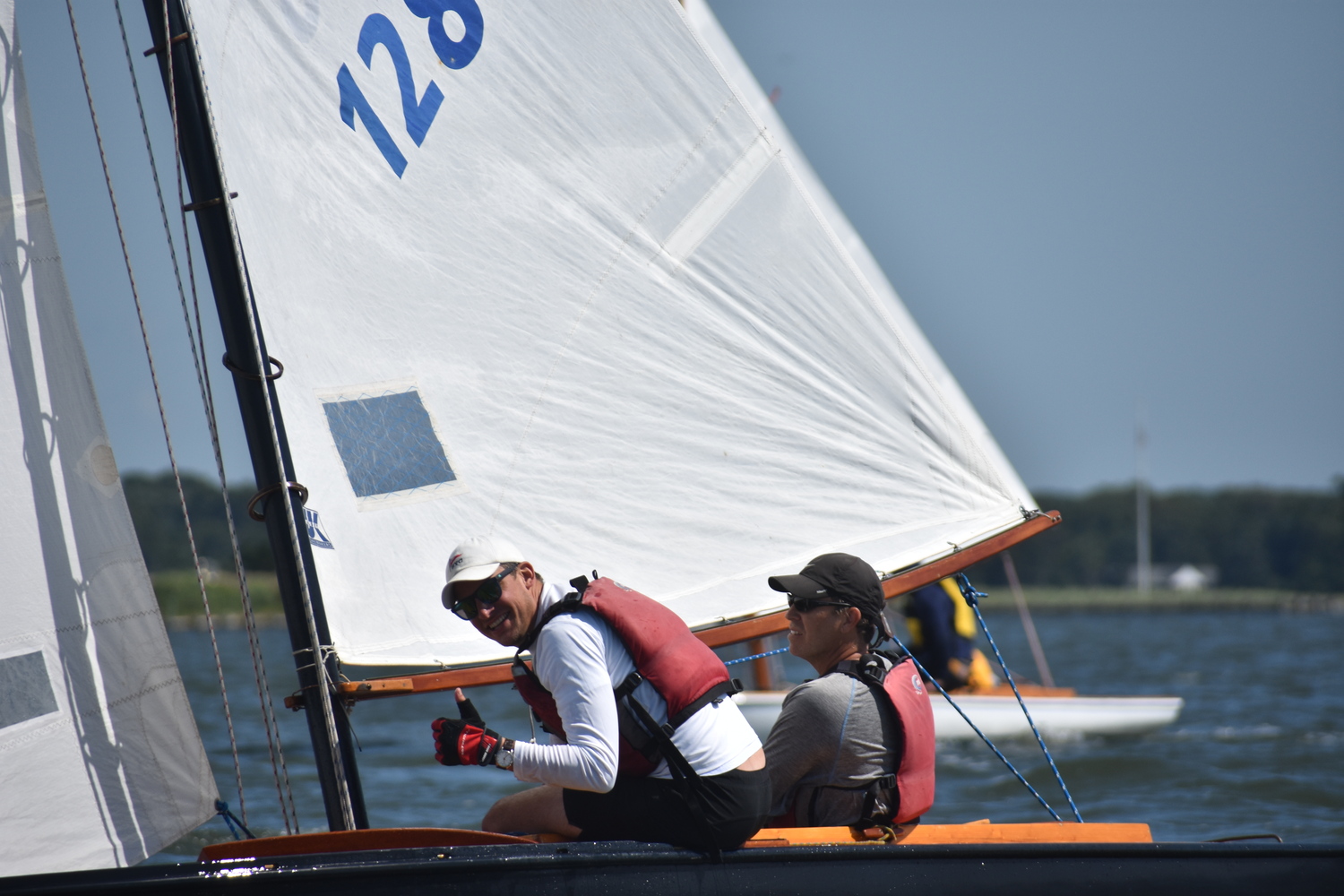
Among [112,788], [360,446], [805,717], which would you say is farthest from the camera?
[360,446]

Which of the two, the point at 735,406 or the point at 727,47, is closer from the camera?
the point at 735,406

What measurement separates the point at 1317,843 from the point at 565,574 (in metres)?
2.01

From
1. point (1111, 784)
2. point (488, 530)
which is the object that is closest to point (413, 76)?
point (488, 530)

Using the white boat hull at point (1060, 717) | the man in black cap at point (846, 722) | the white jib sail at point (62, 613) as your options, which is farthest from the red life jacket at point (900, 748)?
the white boat hull at point (1060, 717)

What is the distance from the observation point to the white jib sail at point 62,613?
2.85 meters

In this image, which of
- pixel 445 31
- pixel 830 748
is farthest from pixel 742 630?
pixel 445 31

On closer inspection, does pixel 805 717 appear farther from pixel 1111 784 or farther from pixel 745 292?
pixel 1111 784

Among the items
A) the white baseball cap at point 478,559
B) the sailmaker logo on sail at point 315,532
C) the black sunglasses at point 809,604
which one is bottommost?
the black sunglasses at point 809,604

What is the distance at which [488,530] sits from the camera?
11.5ft

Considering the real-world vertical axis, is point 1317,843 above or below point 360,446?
below

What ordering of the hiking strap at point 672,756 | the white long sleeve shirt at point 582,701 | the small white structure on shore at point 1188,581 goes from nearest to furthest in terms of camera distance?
the white long sleeve shirt at point 582,701 < the hiking strap at point 672,756 < the small white structure on shore at point 1188,581

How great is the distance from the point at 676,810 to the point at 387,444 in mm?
1329

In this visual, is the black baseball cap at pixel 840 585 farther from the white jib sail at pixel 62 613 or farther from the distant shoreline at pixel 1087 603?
the distant shoreline at pixel 1087 603

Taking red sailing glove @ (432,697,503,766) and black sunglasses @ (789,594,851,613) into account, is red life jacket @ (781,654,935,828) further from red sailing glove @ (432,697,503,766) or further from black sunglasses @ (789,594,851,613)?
red sailing glove @ (432,697,503,766)
